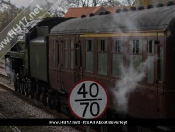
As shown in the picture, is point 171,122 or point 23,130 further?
point 23,130

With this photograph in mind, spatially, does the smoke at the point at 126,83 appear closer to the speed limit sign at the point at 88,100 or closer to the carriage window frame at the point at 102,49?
the carriage window frame at the point at 102,49

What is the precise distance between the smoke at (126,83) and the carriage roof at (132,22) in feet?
2.44

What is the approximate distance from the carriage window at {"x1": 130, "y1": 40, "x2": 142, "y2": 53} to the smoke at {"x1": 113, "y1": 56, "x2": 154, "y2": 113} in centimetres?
32

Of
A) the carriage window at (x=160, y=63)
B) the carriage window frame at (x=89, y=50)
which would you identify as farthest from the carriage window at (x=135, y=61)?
the carriage window frame at (x=89, y=50)

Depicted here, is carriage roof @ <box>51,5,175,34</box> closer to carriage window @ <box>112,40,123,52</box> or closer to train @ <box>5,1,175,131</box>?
train @ <box>5,1,175,131</box>

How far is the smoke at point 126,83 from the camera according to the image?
870 centimetres

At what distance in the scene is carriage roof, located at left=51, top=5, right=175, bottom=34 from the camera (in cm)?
812

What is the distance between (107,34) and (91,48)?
125cm

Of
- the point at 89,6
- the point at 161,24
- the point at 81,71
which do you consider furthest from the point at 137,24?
the point at 89,6

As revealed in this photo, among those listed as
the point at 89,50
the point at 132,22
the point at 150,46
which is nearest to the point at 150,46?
the point at 150,46

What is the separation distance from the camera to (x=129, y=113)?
939 cm

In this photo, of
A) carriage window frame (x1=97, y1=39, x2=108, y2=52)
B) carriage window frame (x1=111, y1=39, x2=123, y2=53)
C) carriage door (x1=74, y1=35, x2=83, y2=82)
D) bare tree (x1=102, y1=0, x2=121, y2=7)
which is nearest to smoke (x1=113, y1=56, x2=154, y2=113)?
carriage window frame (x1=111, y1=39, x2=123, y2=53)

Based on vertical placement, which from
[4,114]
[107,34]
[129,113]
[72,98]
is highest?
[107,34]

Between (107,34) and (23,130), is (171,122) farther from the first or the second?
(23,130)
